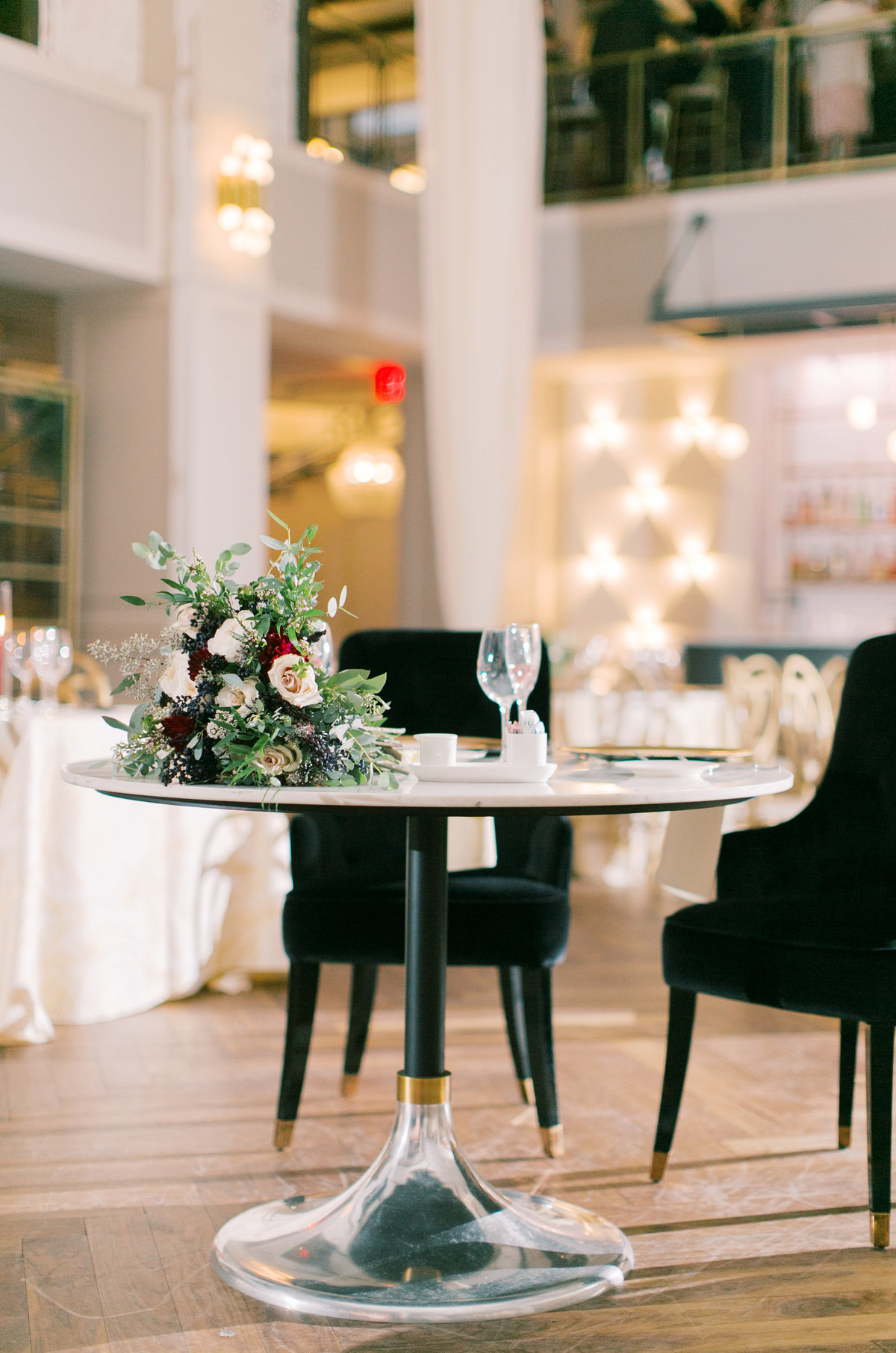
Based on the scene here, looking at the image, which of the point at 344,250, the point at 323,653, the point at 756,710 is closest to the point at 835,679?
the point at 756,710

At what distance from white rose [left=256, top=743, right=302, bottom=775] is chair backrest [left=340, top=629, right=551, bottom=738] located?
1168 millimetres

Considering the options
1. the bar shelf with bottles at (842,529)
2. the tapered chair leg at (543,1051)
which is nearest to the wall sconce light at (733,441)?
the bar shelf with bottles at (842,529)

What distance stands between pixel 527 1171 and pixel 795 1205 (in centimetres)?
50

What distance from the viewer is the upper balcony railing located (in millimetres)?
7949

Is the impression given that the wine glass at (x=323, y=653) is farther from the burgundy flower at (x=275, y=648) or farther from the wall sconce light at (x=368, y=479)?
the wall sconce light at (x=368, y=479)

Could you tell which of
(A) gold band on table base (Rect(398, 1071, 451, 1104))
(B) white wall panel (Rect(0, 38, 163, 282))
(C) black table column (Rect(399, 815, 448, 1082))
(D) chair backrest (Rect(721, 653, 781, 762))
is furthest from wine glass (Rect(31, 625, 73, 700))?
(D) chair backrest (Rect(721, 653, 781, 762))

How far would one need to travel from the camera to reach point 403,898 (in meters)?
2.87

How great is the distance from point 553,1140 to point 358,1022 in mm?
585

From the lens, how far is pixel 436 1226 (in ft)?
7.81

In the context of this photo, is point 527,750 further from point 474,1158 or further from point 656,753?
point 474,1158

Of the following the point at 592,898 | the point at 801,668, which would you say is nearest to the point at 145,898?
the point at 592,898

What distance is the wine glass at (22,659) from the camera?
150 inches

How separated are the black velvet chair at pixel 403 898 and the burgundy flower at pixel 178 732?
27.6 inches

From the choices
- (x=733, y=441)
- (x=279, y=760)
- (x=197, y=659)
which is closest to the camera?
(x=279, y=760)
